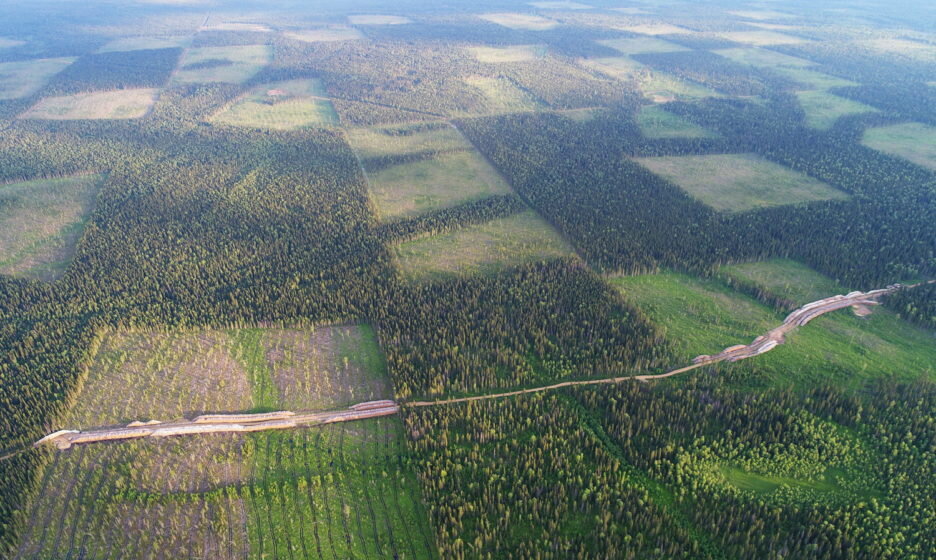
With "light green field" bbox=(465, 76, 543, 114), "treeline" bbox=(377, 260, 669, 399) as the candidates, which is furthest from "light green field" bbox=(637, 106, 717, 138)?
"treeline" bbox=(377, 260, 669, 399)

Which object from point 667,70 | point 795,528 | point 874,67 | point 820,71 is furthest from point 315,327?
point 874,67

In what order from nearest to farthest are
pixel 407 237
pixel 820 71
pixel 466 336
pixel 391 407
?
pixel 391 407, pixel 466 336, pixel 407 237, pixel 820 71

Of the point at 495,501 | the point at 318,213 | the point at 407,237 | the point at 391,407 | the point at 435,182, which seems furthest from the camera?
the point at 435,182

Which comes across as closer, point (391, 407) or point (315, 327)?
point (391, 407)

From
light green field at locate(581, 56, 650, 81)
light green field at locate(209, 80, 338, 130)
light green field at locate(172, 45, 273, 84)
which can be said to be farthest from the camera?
light green field at locate(581, 56, 650, 81)

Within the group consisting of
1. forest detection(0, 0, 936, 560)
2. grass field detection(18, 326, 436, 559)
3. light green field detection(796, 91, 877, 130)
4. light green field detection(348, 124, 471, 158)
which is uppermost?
light green field detection(796, 91, 877, 130)

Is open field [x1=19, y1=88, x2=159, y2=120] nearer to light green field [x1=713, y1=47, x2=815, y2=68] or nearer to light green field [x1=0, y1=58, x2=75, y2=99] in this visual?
light green field [x1=0, y1=58, x2=75, y2=99]

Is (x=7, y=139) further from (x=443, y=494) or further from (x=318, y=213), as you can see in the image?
(x=443, y=494)
